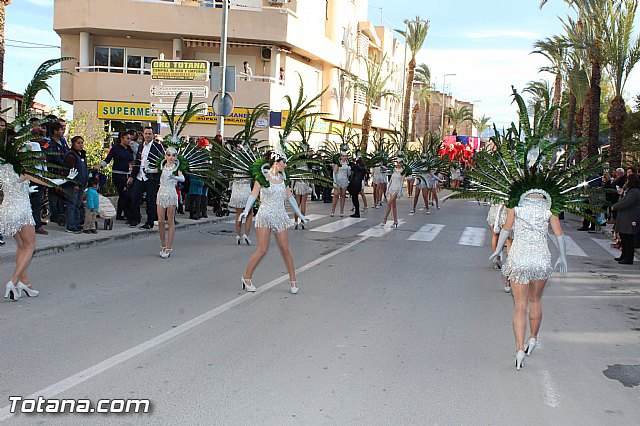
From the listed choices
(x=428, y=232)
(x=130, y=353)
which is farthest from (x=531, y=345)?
(x=428, y=232)

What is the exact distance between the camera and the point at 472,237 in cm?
1717

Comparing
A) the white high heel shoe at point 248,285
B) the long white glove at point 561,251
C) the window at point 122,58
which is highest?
the window at point 122,58

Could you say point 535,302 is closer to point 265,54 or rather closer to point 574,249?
point 574,249

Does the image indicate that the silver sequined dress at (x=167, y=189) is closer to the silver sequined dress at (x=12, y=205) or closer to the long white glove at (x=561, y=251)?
the silver sequined dress at (x=12, y=205)

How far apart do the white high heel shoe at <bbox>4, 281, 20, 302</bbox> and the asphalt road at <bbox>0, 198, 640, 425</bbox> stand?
25 cm

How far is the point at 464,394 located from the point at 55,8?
35384 mm

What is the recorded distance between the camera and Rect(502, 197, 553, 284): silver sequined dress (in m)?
6.30

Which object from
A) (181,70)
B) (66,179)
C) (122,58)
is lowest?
(66,179)

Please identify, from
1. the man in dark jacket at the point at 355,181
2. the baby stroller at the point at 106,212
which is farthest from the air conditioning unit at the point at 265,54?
the baby stroller at the point at 106,212

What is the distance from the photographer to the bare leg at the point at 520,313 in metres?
6.19

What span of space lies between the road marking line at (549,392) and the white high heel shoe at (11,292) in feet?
19.2

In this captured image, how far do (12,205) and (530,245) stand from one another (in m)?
5.73

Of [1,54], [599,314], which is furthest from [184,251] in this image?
[599,314]

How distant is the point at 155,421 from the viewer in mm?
4559
